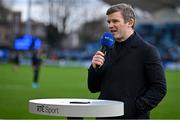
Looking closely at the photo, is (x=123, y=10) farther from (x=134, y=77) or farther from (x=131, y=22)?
(x=134, y=77)

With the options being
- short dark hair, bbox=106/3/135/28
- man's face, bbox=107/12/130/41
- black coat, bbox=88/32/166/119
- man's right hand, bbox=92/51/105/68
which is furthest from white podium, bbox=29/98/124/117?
short dark hair, bbox=106/3/135/28

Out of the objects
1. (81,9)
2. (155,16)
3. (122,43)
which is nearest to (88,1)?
(81,9)

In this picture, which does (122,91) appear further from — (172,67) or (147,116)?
(172,67)

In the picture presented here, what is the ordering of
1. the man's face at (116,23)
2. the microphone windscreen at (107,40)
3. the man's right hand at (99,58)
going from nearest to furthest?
the man's right hand at (99,58)
the man's face at (116,23)
the microphone windscreen at (107,40)

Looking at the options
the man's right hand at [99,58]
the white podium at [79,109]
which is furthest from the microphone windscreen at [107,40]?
the white podium at [79,109]

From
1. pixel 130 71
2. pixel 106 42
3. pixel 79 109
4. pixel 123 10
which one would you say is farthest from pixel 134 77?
pixel 79 109

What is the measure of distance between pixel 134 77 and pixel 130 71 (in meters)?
0.06

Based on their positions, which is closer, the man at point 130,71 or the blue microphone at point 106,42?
the man at point 130,71

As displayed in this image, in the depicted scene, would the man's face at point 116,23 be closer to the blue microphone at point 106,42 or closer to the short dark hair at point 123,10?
the short dark hair at point 123,10

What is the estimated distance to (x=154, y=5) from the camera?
2844 inches

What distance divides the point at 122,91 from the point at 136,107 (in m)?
0.17

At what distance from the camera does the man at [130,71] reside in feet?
14.2

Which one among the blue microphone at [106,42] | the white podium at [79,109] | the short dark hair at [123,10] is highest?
the short dark hair at [123,10]

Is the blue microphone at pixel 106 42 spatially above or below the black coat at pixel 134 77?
above
